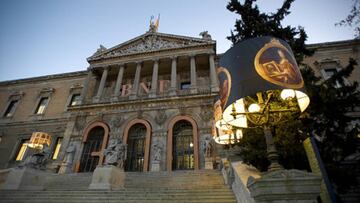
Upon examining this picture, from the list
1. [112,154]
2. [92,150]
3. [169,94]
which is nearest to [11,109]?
[92,150]

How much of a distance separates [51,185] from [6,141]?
13856 millimetres

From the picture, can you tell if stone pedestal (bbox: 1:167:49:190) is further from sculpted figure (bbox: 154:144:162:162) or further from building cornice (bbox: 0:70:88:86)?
building cornice (bbox: 0:70:88:86)

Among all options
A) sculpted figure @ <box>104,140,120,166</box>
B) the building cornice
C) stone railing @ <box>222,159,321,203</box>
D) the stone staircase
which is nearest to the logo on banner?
stone railing @ <box>222,159,321,203</box>

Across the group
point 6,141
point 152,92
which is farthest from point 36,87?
point 152,92

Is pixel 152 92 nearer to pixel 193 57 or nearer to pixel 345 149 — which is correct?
pixel 193 57

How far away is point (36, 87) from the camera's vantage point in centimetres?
2309

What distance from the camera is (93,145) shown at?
15.6m

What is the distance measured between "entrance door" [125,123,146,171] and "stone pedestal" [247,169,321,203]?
12.2 meters

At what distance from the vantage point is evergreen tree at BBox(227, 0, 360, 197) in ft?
16.1

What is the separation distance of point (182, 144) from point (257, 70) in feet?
39.9

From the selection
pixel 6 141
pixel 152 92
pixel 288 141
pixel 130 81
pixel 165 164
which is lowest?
pixel 288 141

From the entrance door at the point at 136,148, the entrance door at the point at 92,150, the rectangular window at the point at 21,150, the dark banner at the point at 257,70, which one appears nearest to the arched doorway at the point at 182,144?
the entrance door at the point at 136,148

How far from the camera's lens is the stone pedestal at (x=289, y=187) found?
2643mm

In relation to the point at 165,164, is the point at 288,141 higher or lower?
lower
